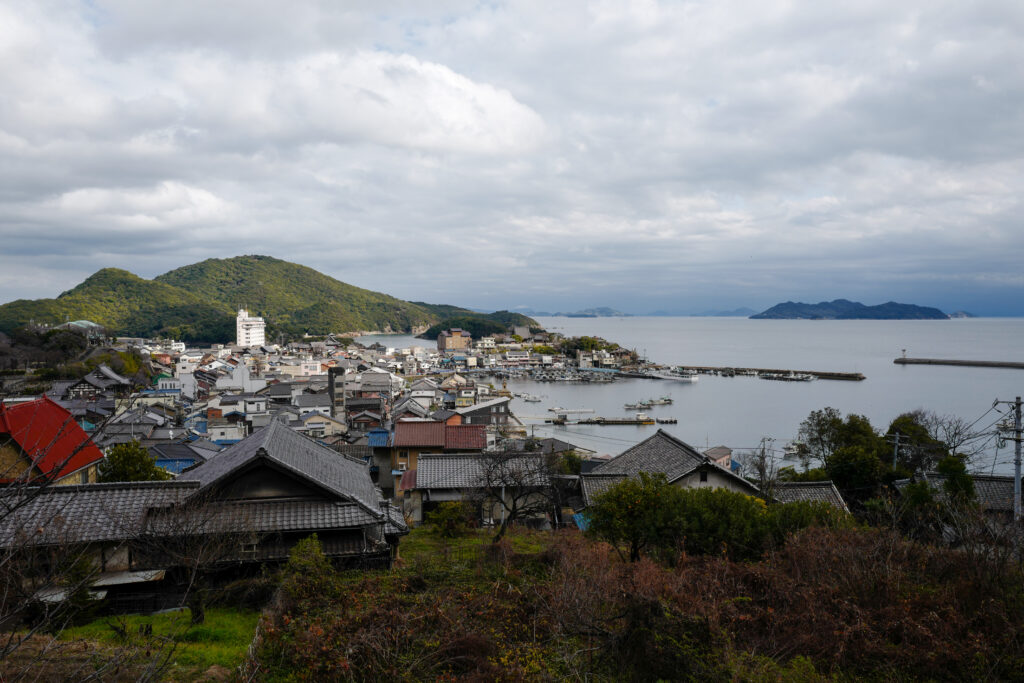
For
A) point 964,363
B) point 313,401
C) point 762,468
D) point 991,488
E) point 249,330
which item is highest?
point 249,330

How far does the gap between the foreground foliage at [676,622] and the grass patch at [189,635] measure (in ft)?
0.86

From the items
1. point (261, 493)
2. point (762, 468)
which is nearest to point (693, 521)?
point (261, 493)

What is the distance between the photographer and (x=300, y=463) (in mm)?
6832

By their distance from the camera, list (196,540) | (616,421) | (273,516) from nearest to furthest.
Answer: (196,540)
(273,516)
(616,421)

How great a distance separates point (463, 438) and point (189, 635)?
1066 cm

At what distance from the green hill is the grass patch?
68.7 meters

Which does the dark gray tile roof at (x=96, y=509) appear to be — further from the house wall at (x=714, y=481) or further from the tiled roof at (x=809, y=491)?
the tiled roof at (x=809, y=491)

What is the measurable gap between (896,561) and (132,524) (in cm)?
740

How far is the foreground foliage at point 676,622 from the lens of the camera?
13.7 ft

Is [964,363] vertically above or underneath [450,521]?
underneath

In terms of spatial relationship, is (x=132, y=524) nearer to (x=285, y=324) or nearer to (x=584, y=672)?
(x=584, y=672)

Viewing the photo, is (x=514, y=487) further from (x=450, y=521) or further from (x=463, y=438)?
(x=463, y=438)

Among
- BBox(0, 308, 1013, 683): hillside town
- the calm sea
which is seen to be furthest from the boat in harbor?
BBox(0, 308, 1013, 683): hillside town

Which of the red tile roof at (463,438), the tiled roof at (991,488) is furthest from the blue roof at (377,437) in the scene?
A: the tiled roof at (991,488)
